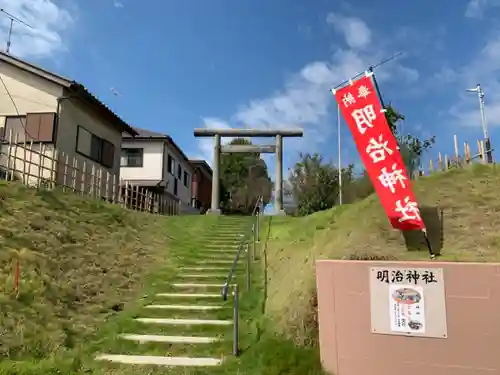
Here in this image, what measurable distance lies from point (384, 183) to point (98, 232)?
7.09 meters

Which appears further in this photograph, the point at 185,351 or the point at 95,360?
the point at 185,351

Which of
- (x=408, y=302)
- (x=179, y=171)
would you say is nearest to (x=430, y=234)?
(x=408, y=302)

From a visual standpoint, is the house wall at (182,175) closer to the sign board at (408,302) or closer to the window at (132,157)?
the window at (132,157)

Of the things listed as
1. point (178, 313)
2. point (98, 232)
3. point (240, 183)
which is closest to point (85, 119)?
point (98, 232)

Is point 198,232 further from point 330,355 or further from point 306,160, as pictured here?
point 306,160

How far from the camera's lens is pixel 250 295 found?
7.99m

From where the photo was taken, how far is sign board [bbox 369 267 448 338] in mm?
4895

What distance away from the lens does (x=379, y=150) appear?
6941 mm

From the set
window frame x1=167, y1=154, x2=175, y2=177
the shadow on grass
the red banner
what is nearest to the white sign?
the shadow on grass

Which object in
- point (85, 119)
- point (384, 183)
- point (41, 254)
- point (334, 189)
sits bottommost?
point (41, 254)

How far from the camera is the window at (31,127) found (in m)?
15.2

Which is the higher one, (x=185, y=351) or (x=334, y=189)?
(x=334, y=189)

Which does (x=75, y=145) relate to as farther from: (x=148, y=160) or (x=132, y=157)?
(x=132, y=157)

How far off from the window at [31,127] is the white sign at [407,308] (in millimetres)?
13969
